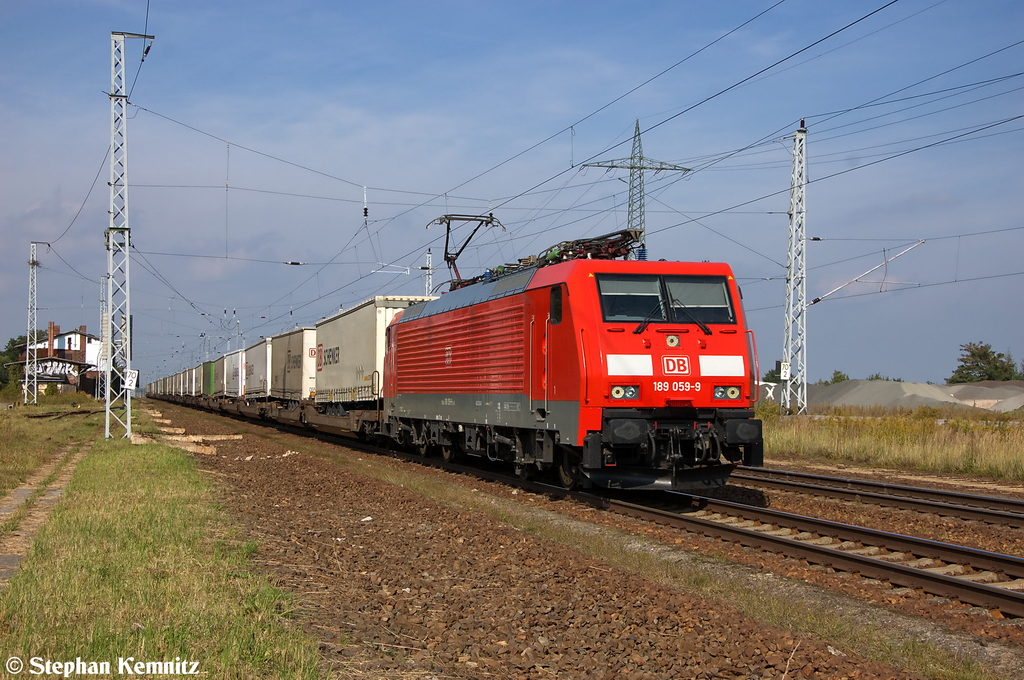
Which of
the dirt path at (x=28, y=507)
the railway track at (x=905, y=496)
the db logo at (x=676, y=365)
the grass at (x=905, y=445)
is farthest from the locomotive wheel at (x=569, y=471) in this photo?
the grass at (x=905, y=445)

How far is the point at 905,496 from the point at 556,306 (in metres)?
6.67

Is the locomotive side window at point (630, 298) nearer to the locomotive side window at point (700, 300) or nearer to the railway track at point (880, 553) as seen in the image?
the locomotive side window at point (700, 300)

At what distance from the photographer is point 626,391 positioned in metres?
11.6

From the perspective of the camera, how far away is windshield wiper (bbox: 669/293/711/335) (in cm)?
1216

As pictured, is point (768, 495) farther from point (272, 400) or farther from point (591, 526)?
point (272, 400)

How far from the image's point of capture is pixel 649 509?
12.0 m

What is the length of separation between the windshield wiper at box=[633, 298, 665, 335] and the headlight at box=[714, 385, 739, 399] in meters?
1.31

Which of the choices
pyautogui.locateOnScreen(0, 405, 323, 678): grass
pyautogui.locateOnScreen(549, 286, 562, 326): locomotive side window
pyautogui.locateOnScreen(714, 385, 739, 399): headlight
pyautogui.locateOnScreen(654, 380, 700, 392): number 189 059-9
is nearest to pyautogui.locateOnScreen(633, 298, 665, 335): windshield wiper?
pyautogui.locateOnScreen(654, 380, 700, 392): number 189 059-9

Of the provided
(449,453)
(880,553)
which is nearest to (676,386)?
(880,553)

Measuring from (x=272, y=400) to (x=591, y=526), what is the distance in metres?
30.3

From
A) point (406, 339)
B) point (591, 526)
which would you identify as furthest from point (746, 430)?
point (406, 339)

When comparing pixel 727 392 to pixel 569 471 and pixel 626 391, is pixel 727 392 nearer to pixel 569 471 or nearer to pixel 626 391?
pixel 626 391

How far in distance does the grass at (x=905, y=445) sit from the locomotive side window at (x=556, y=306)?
1115 centimetres

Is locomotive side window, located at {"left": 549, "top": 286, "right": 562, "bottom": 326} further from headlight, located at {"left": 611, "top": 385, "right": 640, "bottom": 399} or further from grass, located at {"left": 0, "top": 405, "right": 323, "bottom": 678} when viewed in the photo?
grass, located at {"left": 0, "top": 405, "right": 323, "bottom": 678}
